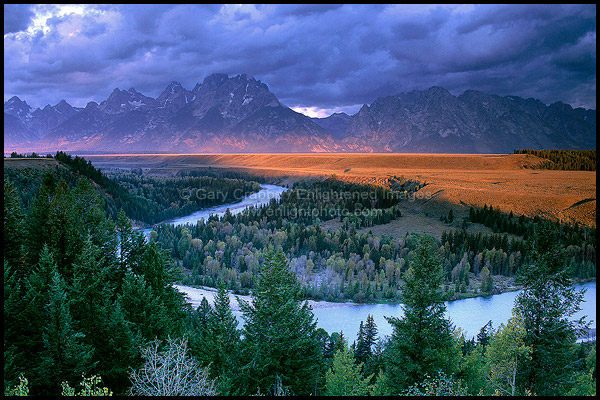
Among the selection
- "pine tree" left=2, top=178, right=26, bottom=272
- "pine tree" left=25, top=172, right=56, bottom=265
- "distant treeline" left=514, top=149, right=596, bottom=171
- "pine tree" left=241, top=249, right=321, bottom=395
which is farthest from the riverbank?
"distant treeline" left=514, top=149, right=596, bottom=171

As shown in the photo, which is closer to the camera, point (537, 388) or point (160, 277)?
point (537, 388)

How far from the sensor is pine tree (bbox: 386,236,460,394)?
14.9m

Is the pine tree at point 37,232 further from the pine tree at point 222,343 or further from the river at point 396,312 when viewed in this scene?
the river at point 396,312

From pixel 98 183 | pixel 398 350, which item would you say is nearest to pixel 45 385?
pixel 398 350

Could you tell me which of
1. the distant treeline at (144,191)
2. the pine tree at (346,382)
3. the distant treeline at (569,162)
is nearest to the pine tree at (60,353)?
the pine tree at (346,382)

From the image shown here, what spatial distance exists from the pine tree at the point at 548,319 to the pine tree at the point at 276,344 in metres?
8.84

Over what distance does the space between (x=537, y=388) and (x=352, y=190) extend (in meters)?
80.3

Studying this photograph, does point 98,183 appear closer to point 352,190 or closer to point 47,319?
point 352,190

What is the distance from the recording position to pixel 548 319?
15.1 m

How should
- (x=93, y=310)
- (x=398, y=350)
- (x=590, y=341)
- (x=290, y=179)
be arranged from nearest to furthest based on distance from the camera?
(x=398, y=350) < (x=93, y=310) < (x=590, y=341) < (x=290, y=179)

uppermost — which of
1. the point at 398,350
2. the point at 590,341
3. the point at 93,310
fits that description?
the point at 93,310

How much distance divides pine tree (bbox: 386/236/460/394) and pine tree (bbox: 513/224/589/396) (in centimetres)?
297

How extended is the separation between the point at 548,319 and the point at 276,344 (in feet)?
36.5

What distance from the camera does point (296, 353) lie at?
16.5 meters
